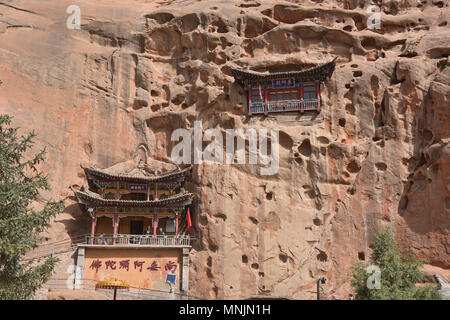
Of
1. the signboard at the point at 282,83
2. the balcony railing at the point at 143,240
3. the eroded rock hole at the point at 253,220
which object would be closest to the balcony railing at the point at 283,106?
the signboard at the point at 282,83

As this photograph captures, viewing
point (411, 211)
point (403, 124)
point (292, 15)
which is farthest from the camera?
point (292, 15)

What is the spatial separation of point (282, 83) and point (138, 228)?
8.99 metres

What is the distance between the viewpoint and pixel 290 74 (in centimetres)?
2191

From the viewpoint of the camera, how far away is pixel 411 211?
19.1 m

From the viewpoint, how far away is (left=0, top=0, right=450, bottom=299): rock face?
1939 cm

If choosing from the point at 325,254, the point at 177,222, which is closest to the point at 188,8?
the point at 177,222

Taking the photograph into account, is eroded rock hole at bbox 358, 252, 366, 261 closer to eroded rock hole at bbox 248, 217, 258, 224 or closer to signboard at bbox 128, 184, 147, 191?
eroded rock hole at bbox 248, 217, 258, 224

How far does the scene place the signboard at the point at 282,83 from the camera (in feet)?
73.3

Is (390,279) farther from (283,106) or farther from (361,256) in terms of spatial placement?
(283,106)

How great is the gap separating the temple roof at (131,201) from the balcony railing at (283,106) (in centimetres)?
482

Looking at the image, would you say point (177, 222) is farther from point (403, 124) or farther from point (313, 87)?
point (403, 124)

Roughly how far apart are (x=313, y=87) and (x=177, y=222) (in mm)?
8278

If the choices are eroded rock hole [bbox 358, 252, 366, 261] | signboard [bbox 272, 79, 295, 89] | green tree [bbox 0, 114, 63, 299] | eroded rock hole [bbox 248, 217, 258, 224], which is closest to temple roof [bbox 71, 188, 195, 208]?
eroded rock hole [bbox 248, 217, 258, 224]

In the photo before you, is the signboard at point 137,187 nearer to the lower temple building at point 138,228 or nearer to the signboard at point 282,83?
the lower temple building at point 138,228
